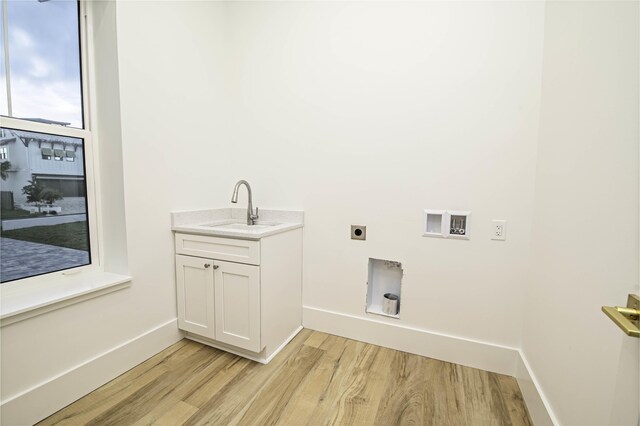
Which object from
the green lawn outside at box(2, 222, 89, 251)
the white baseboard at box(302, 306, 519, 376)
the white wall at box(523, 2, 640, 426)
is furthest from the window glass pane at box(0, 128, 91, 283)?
the white wall at box(523, 2, 640, 426)

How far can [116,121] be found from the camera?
5.01 ft

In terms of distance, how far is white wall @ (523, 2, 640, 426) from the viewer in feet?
2.50

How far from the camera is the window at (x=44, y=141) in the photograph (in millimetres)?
1286

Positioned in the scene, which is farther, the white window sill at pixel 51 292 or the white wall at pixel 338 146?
the white wall at pixel 338 146

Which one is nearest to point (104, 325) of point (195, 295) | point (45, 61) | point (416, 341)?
point (195, 295)

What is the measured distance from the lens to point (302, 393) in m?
1.42

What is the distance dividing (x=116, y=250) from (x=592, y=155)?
91.5 inches

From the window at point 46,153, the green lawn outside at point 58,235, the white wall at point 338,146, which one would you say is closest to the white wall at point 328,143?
the white wall at point 338,146

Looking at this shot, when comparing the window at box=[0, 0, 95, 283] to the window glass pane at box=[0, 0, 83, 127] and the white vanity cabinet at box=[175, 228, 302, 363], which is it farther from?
the white vanity cabinet at box=[175, 228, 302, 363]

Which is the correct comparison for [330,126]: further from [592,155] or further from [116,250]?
[116,250]

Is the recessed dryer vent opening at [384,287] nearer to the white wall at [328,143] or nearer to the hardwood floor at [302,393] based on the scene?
the white wall at [328,143]

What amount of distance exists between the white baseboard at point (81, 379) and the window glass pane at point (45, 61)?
129 centimetres

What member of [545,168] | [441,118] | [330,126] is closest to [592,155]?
[545,168]

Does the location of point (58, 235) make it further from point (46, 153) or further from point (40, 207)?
point (46, 153)
